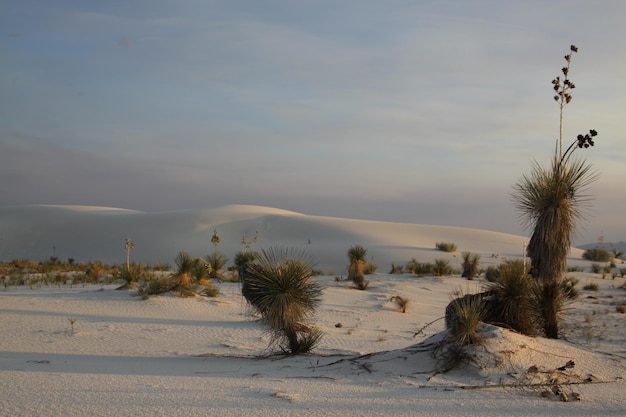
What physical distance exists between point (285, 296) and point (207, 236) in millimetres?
46910

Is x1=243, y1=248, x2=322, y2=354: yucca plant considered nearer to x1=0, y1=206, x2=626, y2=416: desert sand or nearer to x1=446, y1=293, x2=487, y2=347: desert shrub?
x1=0, y1=206, x2=626, y2=416: desert sand

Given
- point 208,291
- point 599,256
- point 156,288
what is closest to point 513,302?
point 208,291

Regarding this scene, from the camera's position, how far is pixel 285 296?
8.72 meters

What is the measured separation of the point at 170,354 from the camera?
32.0 feet

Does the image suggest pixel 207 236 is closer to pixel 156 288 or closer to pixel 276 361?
pixel 156 288

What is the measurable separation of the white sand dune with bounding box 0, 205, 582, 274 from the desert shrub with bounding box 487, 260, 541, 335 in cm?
2759

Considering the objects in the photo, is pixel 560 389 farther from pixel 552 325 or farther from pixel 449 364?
pixel 552 325

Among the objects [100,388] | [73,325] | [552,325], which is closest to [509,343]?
[552,325]

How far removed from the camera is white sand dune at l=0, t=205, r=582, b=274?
148 ft

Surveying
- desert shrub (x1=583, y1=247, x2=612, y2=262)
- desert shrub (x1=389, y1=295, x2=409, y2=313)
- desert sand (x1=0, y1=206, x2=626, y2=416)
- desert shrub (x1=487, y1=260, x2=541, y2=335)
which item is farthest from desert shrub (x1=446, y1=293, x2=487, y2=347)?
desert shrub (x1=583, y1=247, x2=612, y2=262)

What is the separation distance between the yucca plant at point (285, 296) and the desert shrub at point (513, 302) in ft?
9.59

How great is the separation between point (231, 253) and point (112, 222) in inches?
850

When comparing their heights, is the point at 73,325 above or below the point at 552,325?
below

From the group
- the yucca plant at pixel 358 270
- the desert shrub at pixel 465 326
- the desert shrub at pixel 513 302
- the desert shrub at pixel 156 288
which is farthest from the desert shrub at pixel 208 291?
the desert shrub at pixel 465 326
